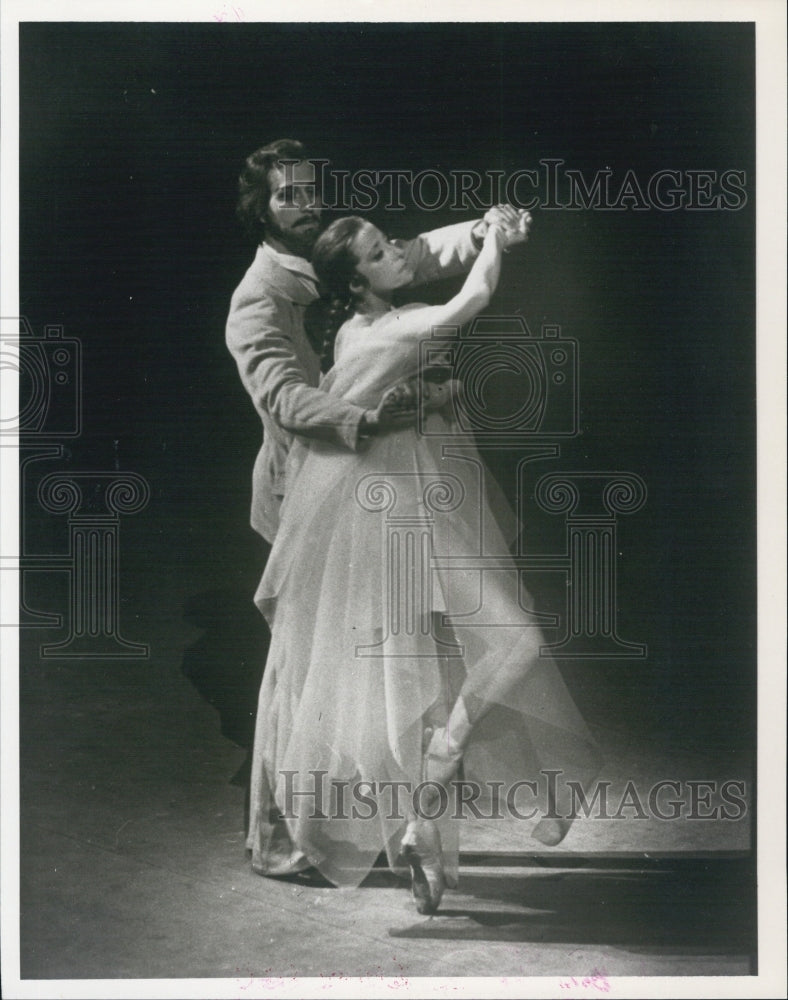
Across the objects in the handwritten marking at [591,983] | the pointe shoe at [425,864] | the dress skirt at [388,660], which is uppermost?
the dress skirt at [388,660]

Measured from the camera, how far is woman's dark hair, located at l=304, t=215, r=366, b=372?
9.92ft

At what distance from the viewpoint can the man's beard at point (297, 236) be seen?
3.03 meters

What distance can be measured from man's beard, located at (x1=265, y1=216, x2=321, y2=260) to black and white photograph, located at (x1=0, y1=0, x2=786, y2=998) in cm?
2

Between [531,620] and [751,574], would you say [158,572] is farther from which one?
[751,574]

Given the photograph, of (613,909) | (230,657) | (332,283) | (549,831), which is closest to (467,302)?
(332,283)

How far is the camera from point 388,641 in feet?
9.85

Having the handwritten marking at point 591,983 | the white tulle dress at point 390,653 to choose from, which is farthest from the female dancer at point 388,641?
the handwritten marking at point 591,983

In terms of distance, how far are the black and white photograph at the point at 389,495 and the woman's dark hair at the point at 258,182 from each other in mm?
12

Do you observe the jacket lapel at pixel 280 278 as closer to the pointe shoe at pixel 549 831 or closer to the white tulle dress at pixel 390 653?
the white tulle dress at pixel 390 653

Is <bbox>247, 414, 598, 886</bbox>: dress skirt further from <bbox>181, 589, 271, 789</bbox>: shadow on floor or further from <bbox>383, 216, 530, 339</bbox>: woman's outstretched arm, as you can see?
<bbox>383, 216, 530, 339</bbox>: woman's outstretched arm

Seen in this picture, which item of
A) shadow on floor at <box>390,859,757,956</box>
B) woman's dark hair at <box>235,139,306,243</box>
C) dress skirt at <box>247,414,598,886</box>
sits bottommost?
shadow on floor at <box>390,859,757,956</box>

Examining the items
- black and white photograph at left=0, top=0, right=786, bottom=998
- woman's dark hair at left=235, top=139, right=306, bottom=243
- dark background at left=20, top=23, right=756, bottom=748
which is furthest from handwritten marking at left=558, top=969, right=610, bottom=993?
woman's dark hair at left=235, top=139, right=306, bottom=243

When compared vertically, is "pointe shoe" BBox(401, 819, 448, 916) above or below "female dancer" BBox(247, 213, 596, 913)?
below
